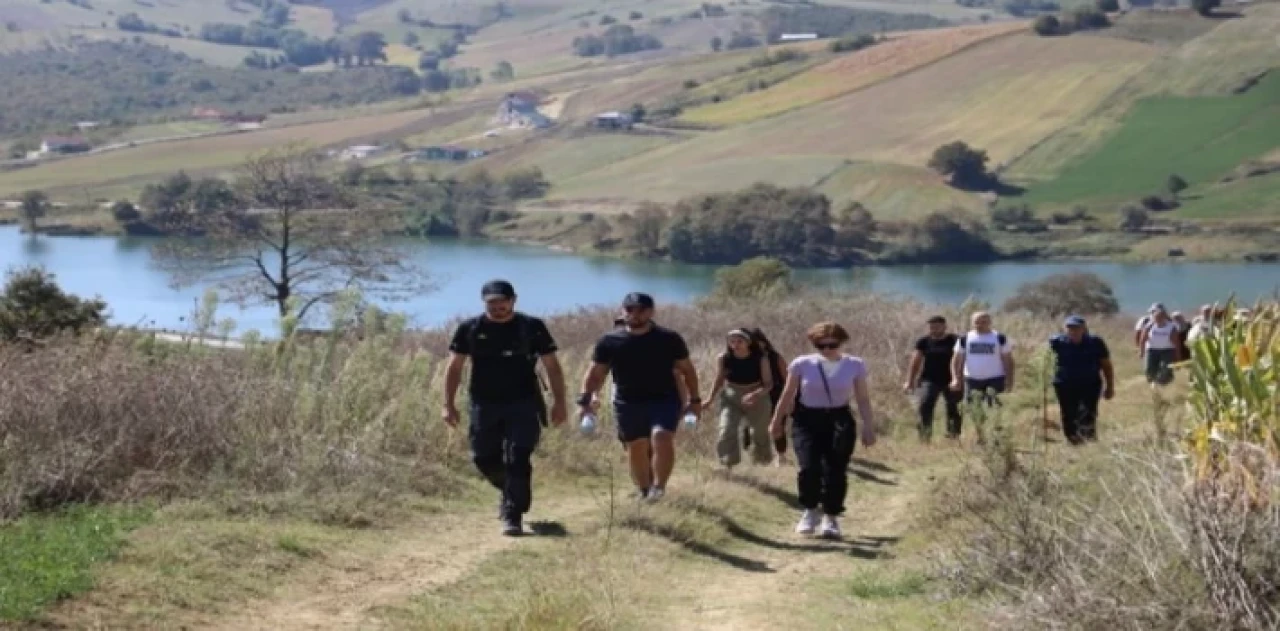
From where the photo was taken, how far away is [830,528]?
36.1 ft

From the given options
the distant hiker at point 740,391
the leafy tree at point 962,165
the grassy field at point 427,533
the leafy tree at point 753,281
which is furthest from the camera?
the leafy tree at point 962,165

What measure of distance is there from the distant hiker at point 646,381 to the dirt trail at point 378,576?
3.35ft

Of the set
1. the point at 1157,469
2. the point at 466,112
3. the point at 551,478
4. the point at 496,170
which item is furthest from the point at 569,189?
the point at 1157,469

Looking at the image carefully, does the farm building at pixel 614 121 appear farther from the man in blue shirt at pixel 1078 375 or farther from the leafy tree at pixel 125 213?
the man in blue shirt at pixel 1078 375

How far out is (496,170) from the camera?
108 metres

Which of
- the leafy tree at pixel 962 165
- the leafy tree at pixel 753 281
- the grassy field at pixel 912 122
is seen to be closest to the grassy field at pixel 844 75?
the grassy field at pixel 912 122

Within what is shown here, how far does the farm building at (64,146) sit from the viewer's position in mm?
127812

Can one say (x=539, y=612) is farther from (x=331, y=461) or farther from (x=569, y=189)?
(x=569, y=189)

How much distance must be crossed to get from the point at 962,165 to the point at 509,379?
3036 inches

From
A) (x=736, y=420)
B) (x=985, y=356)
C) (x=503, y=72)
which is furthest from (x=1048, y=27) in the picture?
(x=736, y=420)

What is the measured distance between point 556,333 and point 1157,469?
22508 mm

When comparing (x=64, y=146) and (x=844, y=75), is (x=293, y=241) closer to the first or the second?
(x=844, y=75)

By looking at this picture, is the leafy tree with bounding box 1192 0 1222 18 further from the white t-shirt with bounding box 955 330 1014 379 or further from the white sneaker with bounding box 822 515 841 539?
the white sneaker with bounding box 822 515 841 539

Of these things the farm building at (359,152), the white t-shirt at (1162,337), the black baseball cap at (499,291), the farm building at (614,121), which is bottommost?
the white t-shirt at (1162,337)
